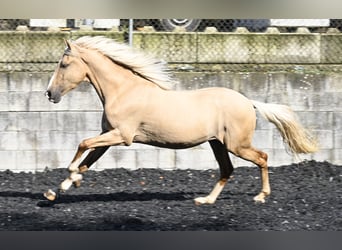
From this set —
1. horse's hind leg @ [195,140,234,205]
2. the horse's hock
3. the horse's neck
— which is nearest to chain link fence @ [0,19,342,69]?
the horse's hock

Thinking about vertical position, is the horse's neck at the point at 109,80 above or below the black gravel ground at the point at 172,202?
above

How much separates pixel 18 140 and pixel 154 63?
245cm

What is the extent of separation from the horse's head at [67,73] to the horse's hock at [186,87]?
73.0 inches

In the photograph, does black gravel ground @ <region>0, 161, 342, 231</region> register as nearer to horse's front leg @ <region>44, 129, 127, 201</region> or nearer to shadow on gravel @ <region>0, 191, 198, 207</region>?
shadow on gravel @ <region>0, 191, 198, 207</region>

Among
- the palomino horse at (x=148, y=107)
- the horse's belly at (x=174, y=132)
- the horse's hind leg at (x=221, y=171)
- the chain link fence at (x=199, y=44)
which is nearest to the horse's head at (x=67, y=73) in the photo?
the palomino horse at (x=148, y=107)

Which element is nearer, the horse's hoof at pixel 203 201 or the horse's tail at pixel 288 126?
the horse's hoof at pixel 203 201

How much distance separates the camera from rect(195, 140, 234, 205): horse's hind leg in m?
6.36

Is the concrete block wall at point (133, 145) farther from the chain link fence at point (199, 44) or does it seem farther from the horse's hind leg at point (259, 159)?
the horse's hind leg at point (259, 159)

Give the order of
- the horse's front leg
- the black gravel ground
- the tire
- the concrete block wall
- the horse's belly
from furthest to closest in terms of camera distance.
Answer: the tire → the concrete block wall → the horse's belly → the horse's front leg → the black gravel ground

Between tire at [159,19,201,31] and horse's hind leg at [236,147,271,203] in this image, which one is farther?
tire at [159,19,201,31]

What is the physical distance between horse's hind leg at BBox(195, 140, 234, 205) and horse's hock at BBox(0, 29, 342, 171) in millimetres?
1825

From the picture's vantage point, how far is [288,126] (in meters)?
6.56

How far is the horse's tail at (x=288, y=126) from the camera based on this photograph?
21.3 feet

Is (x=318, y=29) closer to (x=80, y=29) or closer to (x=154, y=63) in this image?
(x=80, y=29)
